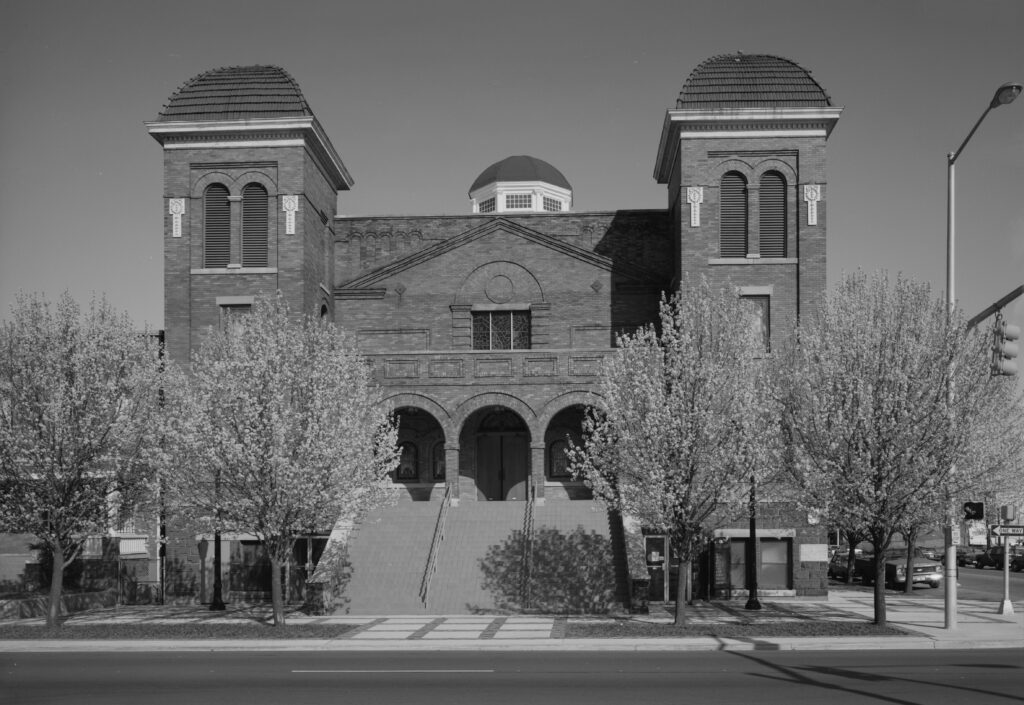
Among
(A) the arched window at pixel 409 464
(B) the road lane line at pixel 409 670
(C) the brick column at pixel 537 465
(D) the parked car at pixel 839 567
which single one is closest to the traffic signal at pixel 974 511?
(B) the road lane line at pixel 409 670

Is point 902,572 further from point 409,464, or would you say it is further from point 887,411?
point 887,411

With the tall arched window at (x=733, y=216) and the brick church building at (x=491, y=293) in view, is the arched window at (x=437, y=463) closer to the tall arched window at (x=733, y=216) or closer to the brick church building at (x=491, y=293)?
the brick church building at (x=491, y=293)

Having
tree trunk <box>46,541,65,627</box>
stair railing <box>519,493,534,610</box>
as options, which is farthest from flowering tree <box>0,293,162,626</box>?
stair railing <box>519,493,534,610</box>

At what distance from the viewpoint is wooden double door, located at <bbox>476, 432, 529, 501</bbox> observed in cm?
3650

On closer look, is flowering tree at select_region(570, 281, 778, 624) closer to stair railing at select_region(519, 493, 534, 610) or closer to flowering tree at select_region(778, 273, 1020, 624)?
flowering tree at select_region(778, 273, 1020, 624)

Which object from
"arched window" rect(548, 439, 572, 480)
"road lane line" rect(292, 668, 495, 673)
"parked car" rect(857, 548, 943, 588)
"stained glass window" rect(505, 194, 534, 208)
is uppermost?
"stained glass window" rect(505, 194, 534, 208)

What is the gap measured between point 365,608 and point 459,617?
260cm

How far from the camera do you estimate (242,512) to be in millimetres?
24125

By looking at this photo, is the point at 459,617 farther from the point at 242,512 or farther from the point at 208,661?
Answer: the point at 208,661

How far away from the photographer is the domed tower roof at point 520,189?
4744cm

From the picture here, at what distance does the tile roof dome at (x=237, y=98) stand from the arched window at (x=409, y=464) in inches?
438

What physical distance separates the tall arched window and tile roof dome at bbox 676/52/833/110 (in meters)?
2.24

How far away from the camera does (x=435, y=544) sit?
97.8 feet

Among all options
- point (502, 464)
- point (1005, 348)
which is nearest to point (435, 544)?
point (502, 464)
